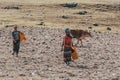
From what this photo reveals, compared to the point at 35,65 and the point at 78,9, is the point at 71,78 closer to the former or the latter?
the point at 35,65

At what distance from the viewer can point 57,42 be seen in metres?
34.1

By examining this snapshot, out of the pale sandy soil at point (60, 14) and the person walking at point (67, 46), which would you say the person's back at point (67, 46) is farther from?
the pale sandy soil at point (60, 14)

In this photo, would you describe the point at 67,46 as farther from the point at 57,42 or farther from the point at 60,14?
the point at 60,14

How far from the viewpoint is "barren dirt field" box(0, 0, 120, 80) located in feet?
71.2

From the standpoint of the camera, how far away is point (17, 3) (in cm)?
Result: 6278

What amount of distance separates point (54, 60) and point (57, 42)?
27.9 ft

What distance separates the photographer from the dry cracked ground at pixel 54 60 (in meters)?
21.0

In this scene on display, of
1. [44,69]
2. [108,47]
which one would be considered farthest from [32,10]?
[44,69]

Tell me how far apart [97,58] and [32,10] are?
33.3 m

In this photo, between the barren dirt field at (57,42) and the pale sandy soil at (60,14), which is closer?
the barren dirt field at (57,42)

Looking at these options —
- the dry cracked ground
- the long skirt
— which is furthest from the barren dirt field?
the long skirt

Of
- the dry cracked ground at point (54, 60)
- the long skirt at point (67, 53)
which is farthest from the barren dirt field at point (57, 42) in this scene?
the long skirt at point (67, 53)

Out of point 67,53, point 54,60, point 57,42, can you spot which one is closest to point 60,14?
point 57,42

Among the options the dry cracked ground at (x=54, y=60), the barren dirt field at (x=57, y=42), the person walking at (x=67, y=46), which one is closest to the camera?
the dry cracked ground at (x=54, y=60)
